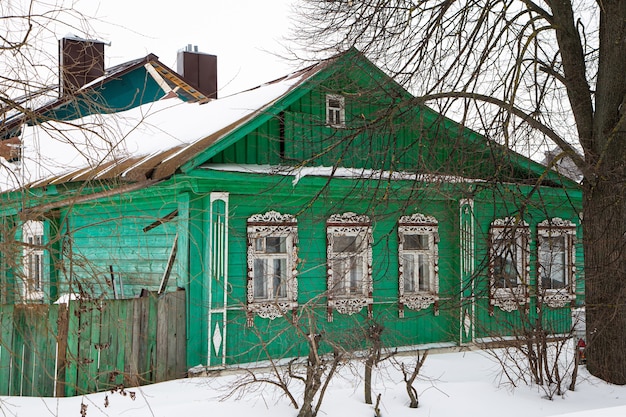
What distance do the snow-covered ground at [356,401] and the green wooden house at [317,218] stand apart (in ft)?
2.36

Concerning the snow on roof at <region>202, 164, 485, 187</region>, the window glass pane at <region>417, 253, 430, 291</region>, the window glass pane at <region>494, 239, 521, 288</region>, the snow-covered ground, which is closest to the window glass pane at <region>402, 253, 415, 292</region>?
the window glass pane at <region>417, 253, 430, 291</region>

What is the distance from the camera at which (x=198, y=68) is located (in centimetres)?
1919

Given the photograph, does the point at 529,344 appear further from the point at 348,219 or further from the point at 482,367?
Result: the point at 348,219

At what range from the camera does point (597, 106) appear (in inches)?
348

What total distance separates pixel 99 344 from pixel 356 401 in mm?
2614

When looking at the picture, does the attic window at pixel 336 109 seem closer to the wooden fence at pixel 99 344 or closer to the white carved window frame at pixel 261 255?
the white carved window frame at pixel 261 255

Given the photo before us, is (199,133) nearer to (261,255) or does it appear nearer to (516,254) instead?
(261,255)

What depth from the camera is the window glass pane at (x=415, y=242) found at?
11195 mm

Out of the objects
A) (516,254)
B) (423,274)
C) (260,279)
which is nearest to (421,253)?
(423,274)

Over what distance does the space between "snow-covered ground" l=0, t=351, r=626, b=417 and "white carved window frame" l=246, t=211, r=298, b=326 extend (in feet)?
4.54

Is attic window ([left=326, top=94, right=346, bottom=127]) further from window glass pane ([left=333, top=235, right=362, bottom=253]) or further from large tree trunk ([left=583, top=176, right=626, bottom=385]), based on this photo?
large tree trunk ([left=583, top=176, right=626, bottom=385])

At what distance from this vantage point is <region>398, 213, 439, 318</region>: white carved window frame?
10883 millimetres

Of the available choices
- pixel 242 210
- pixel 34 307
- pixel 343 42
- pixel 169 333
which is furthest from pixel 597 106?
pixel 34 307

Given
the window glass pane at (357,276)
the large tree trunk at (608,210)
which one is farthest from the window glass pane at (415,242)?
the large tree trunk at (608,210)
